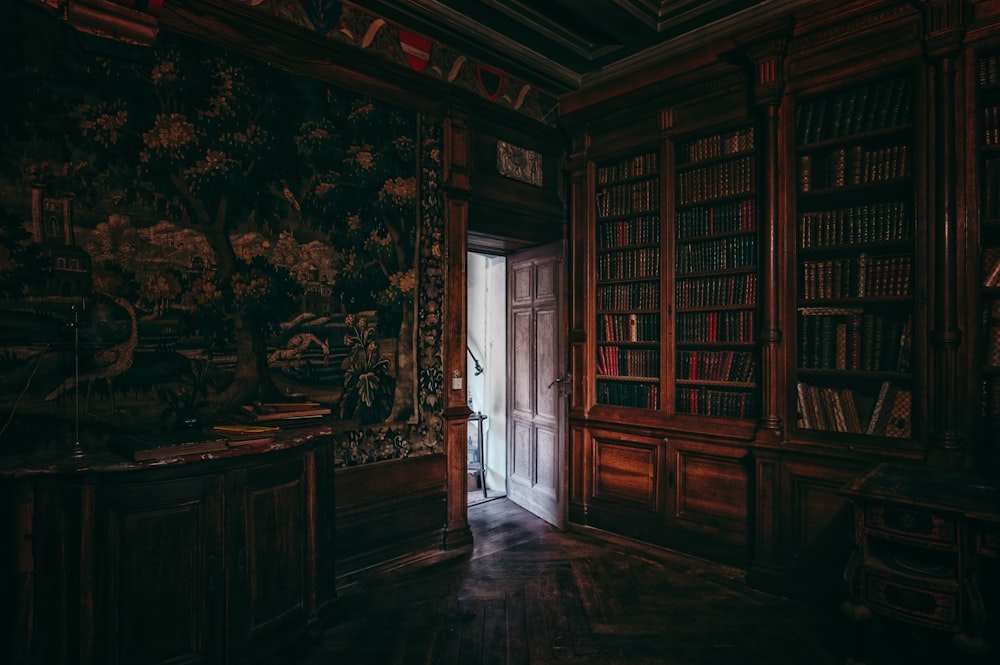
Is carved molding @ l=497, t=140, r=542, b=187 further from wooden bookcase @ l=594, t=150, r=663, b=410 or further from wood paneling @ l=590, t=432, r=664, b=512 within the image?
wood paneling @ l=590, t=432, r=664, b=512

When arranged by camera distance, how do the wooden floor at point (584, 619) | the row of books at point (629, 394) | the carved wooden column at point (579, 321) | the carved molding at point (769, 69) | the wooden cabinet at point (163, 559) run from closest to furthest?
the wooden cabinet at point (163, 559) < the wooden floor at point (584, 619) < the carved molding at point (769, 69) < the row of books at point (629, 394) < the carved wooden column at point (579, 321)

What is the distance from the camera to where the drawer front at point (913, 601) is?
215 cm

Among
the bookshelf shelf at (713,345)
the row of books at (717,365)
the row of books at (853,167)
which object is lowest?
the row of books at (717,365)

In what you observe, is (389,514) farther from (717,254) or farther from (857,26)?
(857,26)

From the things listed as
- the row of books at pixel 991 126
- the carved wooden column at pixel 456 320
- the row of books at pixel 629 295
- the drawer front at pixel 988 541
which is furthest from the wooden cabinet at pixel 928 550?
the carved wooden column at pixel 456 320

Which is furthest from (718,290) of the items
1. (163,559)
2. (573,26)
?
(163,559)

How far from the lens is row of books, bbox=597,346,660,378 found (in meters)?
3.90

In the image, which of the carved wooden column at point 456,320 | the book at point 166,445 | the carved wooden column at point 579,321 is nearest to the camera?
the book at point 166,445

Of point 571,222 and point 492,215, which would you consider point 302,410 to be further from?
point 571,222

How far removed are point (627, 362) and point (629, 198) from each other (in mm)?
1212

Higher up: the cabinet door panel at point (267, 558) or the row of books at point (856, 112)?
the row of books at point (856, 112)

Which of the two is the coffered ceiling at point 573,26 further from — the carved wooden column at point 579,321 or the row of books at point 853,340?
the row of books at point 853,340

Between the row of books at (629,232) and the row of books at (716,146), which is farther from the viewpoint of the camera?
the row of books at (629,232)

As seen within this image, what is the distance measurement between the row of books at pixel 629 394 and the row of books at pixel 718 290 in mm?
647
